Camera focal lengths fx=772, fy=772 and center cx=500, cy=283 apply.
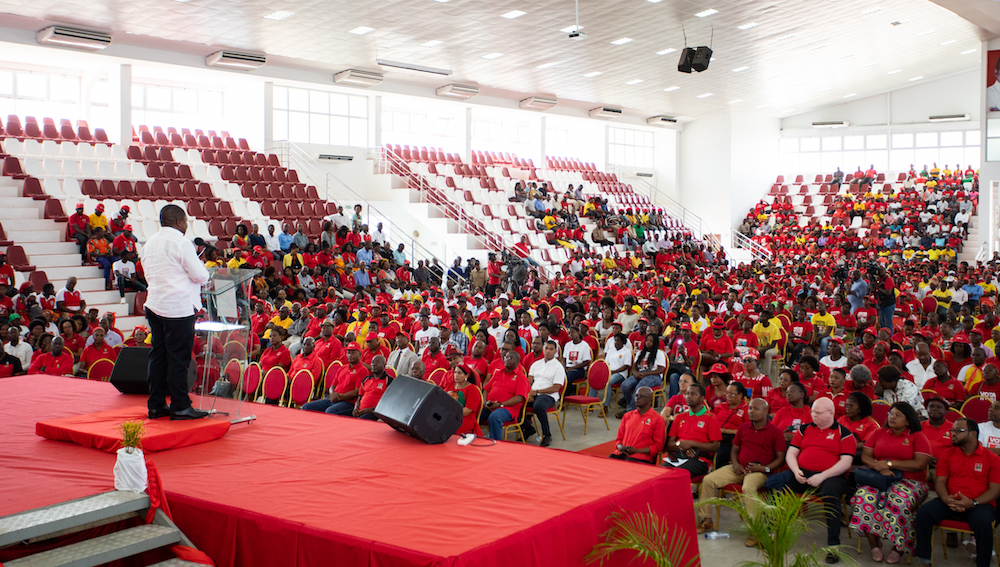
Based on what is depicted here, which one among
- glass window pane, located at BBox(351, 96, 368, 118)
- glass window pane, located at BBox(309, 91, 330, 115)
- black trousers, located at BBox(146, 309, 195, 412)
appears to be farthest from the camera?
glass window pane, located at BBox(351, 96, 368, 118)

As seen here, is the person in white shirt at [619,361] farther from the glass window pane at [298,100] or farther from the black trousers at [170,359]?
the glass window pane at [298,100]

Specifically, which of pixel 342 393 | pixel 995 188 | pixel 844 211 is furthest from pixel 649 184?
pixel 342 393

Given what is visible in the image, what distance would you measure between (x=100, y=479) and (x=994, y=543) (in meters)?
5.31

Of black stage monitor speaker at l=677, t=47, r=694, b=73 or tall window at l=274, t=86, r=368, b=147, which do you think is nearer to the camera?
black stage monitor speaker at l=677, t=47, r=694, b=73

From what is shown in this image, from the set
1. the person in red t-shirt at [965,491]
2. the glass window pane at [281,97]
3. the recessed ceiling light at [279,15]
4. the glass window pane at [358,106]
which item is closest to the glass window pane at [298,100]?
the glass window pane at [281,97]

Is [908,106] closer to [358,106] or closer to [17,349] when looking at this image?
[358,106]

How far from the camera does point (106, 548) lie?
130 inches

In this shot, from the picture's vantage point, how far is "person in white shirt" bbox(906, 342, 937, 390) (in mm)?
7477

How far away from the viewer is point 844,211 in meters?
28.3

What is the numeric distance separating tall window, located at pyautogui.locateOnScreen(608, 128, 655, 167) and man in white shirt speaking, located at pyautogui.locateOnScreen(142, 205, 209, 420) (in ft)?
85.3

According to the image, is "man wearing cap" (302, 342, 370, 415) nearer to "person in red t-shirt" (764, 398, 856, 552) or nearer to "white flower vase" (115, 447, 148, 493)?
"white flower vase" (115, 447, 148, 493)

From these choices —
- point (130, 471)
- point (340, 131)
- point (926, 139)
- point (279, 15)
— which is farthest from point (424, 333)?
point (926, 139)

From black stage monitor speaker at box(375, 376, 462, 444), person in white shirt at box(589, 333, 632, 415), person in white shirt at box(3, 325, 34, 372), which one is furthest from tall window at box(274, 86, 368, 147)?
black stage monitor speaker at box(375, 376, 462, 444)

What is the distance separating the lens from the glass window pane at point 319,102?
2080 centimetres
